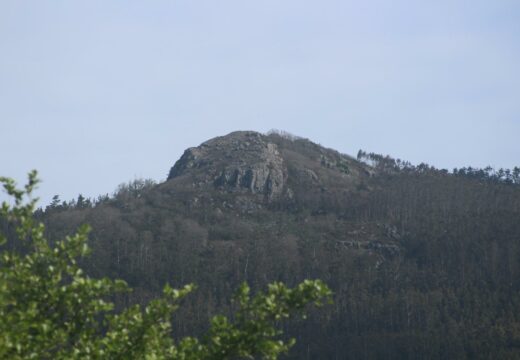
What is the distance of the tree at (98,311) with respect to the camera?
18.1m

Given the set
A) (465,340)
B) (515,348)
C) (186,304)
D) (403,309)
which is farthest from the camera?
(186,304)

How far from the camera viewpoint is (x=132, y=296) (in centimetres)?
19088

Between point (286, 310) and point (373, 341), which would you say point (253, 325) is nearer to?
→ point (286, 310)

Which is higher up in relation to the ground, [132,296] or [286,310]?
[286,310]

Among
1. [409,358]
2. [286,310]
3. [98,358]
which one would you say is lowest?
[409,358]

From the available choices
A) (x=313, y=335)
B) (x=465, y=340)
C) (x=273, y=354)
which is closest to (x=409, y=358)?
(x=465, y=340)

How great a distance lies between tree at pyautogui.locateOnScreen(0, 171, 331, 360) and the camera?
18.1 metres

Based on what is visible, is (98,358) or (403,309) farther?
(403,309)

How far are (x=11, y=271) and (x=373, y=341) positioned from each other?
143452 millimetres

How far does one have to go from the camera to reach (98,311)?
18344 mm

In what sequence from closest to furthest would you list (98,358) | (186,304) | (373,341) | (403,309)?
(98,358) < (373,341) < (403,309) < (186,304)

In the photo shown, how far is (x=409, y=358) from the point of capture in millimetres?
145875

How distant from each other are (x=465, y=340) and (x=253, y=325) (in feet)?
443

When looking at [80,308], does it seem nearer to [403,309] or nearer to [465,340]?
[465,340]
